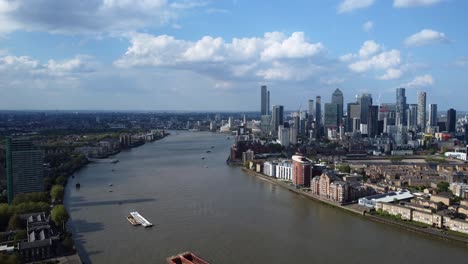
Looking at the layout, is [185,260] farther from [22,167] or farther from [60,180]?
[60,180]

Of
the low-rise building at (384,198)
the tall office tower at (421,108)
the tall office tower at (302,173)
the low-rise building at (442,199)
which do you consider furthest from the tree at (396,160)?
the tall office tower at (421,108)

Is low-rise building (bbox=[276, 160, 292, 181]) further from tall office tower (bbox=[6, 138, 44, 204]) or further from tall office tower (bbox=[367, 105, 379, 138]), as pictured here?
tall office tower (bbox=[367, 105, 379, 138])

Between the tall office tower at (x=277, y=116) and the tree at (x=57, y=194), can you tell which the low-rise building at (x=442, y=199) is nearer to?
the tree at (x=57, y=194)

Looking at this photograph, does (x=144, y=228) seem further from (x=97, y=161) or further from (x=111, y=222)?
(x=97, y=161)

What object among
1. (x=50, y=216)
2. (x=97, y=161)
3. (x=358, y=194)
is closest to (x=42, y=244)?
(x=50, y=216)

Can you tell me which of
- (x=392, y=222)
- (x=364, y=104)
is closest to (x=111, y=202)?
(x=392, y=222)

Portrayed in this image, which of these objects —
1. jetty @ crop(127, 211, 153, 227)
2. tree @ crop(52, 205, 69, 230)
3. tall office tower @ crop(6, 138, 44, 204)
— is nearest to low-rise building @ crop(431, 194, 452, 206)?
jetty @ crop(127, 211, 153, 227)
